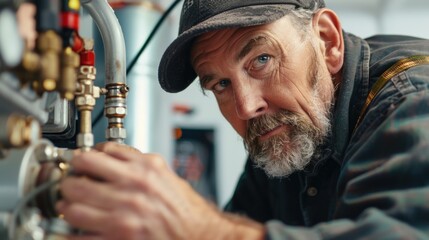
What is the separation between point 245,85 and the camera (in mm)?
957

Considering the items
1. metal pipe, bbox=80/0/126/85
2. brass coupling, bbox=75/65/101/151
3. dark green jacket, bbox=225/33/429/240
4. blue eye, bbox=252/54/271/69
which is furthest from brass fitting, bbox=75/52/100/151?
blue eye, bbox=252/54/271/69

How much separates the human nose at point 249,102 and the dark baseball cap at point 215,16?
112 mm

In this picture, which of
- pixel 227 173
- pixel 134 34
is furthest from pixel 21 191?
pixel 227 173

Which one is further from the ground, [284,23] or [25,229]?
[284,23]

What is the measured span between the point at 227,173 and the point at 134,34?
4.31ft

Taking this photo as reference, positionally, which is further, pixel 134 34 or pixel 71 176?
pixel 134 34

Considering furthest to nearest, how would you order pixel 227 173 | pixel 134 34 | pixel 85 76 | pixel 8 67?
pixel 227 173 → pixel 134 34 → pixel 85 76 → pixel 8 67

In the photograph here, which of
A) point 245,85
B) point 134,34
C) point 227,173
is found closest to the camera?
point 245,85

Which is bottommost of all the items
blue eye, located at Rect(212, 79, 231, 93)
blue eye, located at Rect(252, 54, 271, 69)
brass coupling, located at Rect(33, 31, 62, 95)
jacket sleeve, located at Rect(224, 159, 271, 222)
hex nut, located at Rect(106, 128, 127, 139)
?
jacket sleeve, located at Rect(224, 159, 271, 222)

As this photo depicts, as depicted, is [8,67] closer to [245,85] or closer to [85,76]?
[85,76]

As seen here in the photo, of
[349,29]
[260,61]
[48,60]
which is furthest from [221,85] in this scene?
[349,29]

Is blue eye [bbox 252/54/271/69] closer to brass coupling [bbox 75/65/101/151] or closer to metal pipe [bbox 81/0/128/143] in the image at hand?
metal pipe [bbox 81/0/128/143]

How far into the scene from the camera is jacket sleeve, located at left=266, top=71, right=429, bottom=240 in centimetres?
55

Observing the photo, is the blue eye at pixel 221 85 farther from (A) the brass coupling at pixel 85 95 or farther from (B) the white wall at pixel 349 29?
(B) the white wall at pixel 349 29
